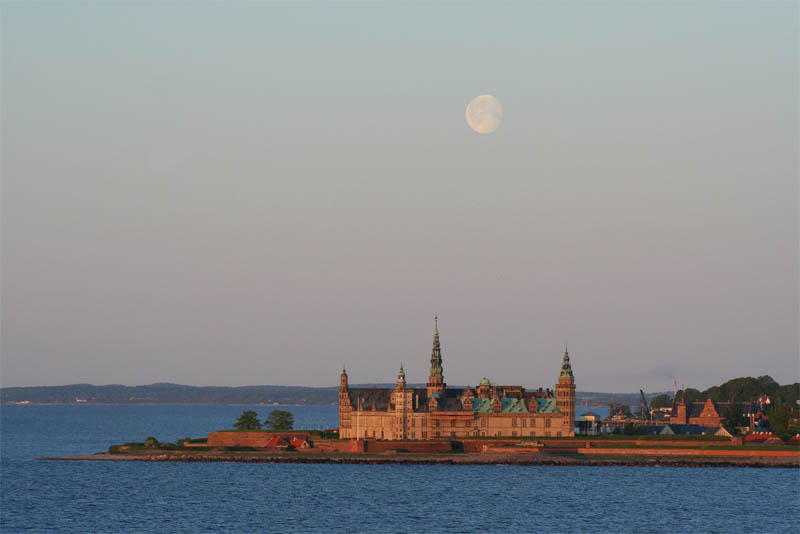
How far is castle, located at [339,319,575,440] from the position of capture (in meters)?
181

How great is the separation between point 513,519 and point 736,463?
58.9 meters

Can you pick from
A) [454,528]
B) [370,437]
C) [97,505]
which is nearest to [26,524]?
[97,505]

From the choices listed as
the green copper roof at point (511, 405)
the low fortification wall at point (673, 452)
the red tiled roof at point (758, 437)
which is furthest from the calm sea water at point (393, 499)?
the red tiled roof at point (758, 437)

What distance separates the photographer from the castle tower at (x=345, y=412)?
186125 mm

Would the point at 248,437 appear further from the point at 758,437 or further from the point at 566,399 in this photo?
the point at 758,437

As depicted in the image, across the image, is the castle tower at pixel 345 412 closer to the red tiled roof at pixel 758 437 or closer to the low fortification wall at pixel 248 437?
the low fortification wall at pixel 248 437

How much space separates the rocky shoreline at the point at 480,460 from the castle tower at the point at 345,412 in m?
13.2

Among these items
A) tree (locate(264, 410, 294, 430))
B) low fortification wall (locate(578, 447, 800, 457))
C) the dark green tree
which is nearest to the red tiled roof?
the dark green tree

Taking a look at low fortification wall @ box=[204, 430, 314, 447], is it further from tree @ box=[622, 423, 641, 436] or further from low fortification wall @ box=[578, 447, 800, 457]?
tree @ box=[622, 423, 641, 436]

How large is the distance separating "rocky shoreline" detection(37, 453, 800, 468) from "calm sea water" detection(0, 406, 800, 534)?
2.52m

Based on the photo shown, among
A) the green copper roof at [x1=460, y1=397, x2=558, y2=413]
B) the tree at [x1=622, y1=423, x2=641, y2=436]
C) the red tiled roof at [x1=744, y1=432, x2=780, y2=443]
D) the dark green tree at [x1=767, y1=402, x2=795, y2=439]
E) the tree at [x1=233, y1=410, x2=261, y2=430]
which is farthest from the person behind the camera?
the tree at [x1=233, y1=410, x2=261, y2=430]

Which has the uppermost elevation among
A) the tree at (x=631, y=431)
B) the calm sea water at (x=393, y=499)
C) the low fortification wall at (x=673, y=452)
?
the tree at (x=631, y=431)

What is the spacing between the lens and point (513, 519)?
113 m

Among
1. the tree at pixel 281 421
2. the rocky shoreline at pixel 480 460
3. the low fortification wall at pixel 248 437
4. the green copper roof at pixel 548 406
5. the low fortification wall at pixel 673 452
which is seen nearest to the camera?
the rocky shoreline at pixel 480 460
